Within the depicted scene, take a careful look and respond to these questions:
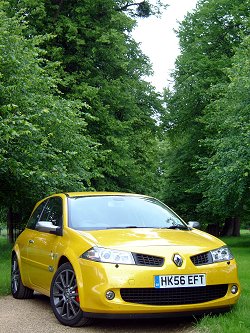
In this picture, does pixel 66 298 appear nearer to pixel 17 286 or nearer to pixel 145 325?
pixel 145 325

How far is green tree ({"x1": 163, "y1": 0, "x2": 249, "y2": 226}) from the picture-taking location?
31453 mm

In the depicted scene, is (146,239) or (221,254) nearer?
(146,239)

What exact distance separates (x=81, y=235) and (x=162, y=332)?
1.52 m

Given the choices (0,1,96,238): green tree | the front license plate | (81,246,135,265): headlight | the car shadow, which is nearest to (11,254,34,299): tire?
the car shadow

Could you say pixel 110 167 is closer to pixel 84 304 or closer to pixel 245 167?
pixel 245 167

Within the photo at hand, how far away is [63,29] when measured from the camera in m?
24.3

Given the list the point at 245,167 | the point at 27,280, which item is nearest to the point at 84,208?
the point at 27,280

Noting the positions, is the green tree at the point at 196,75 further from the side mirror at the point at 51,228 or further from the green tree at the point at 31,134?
the side mirror at the point at 51,228

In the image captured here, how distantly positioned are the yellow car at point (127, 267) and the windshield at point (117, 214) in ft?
0.05

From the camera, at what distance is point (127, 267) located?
5.99m

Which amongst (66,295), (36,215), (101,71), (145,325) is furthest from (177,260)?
(101,71)

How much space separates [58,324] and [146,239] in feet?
4.85

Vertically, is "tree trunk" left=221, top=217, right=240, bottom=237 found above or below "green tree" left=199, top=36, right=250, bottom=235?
below

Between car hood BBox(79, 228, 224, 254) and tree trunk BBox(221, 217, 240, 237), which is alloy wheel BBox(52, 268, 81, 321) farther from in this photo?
tree trunk BBox(221, 217, 240, 237)
